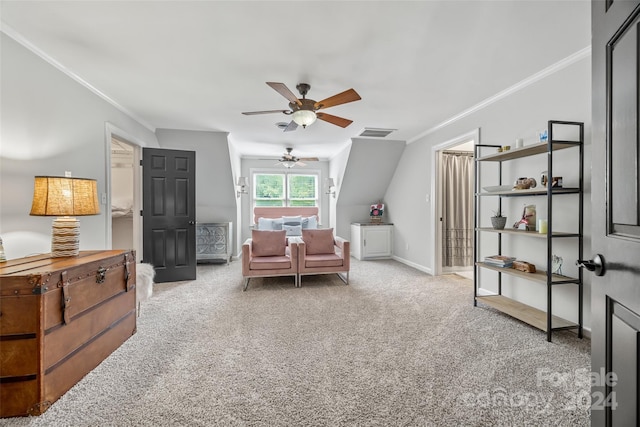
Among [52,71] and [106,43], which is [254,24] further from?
[52,71]

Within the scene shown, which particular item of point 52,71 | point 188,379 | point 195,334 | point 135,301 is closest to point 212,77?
point 52,71

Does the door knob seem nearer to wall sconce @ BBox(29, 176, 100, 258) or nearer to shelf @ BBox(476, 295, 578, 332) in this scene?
shelf @ BBox(476, 295, 578, 332)

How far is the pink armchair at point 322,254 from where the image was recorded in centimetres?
397

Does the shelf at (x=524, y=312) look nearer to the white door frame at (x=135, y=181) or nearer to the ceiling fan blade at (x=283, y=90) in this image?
the ceiling fan blade at (x=283, y=90)

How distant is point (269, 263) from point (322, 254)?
851 millimetres

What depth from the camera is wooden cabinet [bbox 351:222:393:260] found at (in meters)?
6.00

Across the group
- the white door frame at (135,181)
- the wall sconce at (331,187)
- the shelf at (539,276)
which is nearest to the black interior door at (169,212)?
the white door frame at (135,181)

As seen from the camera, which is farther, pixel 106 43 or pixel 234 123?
pixel 234 123

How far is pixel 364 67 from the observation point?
2.57 m

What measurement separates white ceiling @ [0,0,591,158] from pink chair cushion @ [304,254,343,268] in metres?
2.17

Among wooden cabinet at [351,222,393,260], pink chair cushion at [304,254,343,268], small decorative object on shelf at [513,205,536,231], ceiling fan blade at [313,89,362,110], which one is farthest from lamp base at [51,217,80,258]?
wooden cabinet at [351,222,393,260]

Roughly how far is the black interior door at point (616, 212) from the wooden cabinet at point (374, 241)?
16.5 ft

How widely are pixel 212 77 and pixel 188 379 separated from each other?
267 cm

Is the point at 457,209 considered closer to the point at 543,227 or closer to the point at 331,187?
the point at 543,227
